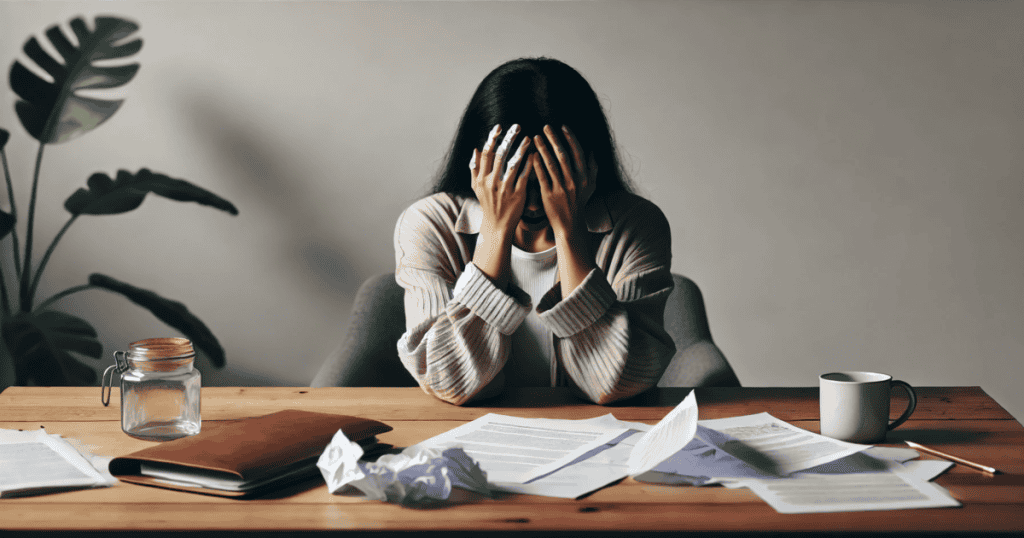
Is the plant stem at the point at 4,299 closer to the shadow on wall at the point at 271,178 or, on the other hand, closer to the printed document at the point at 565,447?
the shadow on wall at the point at 271,178

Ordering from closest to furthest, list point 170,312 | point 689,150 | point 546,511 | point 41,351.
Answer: point 546,511, point 41,351, point 170,312, point 689,150

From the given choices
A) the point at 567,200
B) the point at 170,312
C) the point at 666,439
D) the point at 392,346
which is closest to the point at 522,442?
the point at 666,439

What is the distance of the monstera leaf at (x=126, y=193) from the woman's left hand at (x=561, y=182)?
111cm

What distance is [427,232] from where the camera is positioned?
54.5 inches

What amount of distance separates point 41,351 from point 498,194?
138 cm

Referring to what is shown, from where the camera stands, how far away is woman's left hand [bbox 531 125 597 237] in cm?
129

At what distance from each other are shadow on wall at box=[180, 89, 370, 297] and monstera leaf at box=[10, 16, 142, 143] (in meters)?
0.27

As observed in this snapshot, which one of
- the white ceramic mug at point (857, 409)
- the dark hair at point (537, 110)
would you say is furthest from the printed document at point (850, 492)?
the dark hair at point (537, 110)

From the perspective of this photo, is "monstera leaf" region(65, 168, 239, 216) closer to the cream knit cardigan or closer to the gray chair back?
the gray chair back

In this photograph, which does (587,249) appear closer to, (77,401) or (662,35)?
(77,401)

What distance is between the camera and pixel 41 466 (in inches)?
31.8

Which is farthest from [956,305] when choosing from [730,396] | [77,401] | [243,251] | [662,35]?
[77,401]

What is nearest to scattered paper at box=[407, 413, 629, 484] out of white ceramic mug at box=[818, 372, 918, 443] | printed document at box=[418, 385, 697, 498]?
printed document at box=[418, 385, 697, 498]

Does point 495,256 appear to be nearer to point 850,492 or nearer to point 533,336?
point 533,336
